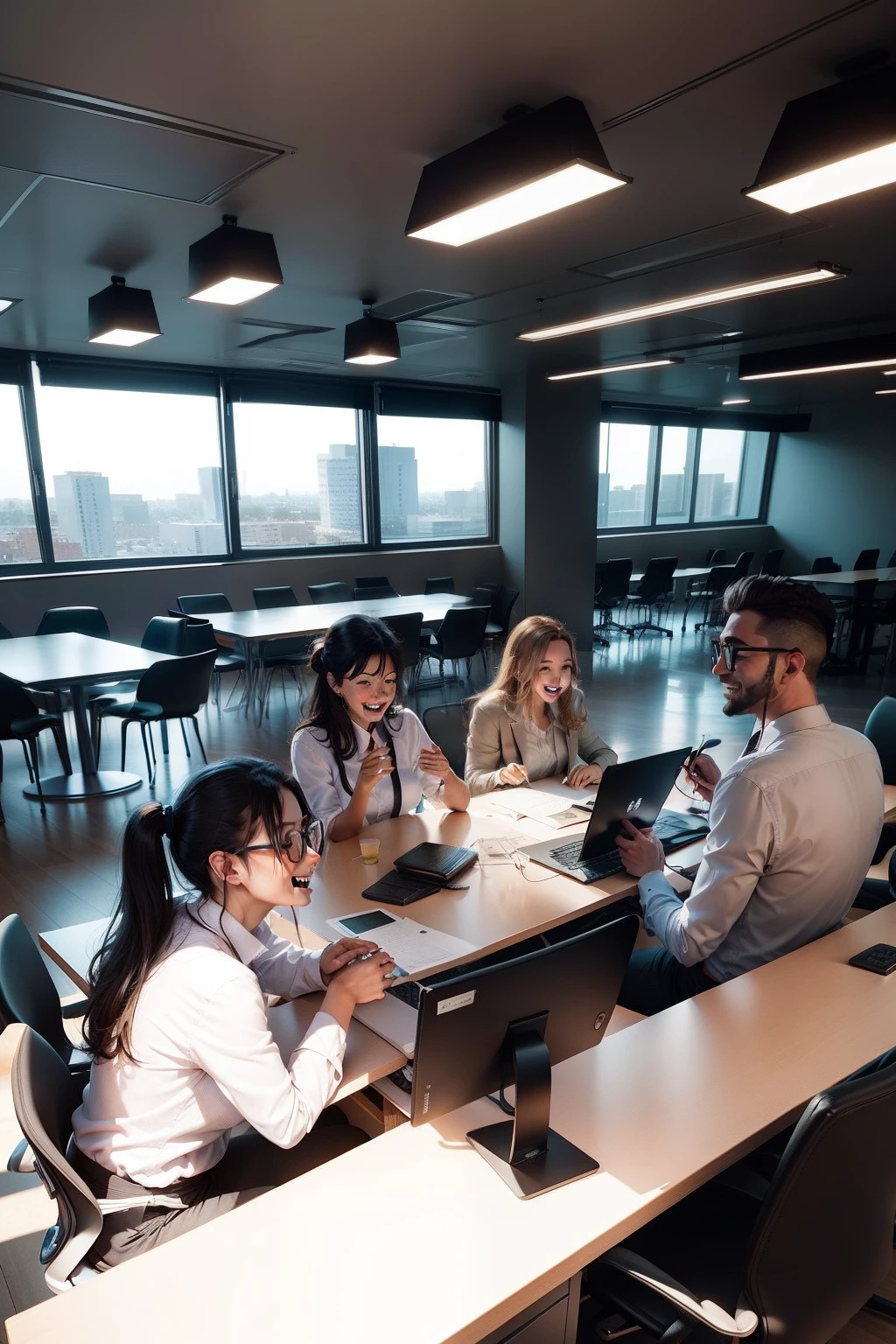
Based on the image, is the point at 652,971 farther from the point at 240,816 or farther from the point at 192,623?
the point at 192,623

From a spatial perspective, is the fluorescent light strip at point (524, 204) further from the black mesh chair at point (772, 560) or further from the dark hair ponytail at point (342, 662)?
the black mesh chair at point (772, 560)

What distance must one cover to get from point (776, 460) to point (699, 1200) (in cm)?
1552

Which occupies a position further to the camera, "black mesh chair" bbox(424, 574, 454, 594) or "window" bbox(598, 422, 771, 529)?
"window" bbox(598, 422, 771, 529)

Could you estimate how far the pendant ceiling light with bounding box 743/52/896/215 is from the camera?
7.33 ft

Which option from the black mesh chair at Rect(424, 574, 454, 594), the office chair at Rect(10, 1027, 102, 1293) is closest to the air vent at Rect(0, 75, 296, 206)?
the office chair at Rect(10, 1027, 102, 1293)

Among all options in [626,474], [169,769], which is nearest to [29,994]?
[169,769]

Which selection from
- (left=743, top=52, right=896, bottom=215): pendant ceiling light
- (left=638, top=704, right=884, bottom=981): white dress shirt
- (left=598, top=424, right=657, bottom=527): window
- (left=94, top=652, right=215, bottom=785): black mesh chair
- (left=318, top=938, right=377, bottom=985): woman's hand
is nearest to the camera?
(left=318, top=938, right=377, bottom=985): woman's hand

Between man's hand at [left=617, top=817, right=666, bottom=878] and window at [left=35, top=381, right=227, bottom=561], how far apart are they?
23.5 ft

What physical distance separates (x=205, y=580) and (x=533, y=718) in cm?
629

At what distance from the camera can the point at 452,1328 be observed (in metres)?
0.99

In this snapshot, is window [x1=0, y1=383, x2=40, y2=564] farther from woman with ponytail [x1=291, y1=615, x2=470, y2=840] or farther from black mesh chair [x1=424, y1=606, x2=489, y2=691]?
woman with ponytail [x1=291, y1=615, x2=470, y2=840]

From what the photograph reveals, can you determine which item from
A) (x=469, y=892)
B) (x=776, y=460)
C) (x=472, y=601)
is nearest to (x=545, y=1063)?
(x=469, y=892)

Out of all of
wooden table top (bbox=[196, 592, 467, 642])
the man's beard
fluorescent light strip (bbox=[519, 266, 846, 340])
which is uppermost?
fluorescent light strip (bbox=[519, 266, 846, 340])

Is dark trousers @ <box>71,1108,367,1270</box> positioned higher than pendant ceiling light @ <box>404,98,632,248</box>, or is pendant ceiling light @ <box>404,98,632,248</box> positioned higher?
pendant ceiling light @ <box>404,98,632,248</box>
